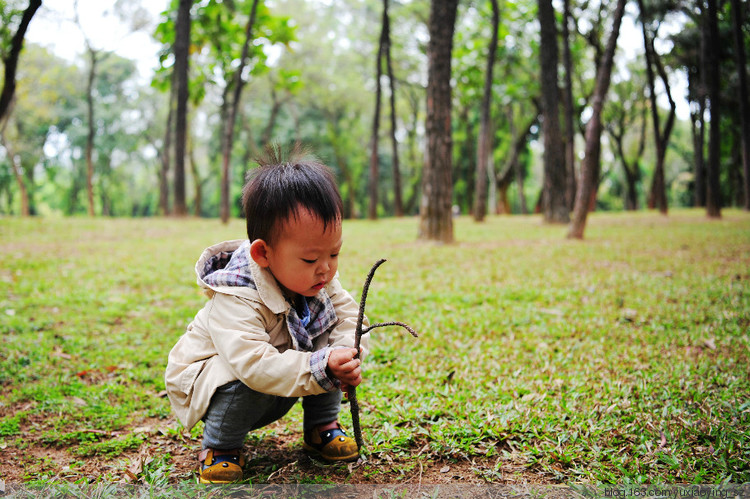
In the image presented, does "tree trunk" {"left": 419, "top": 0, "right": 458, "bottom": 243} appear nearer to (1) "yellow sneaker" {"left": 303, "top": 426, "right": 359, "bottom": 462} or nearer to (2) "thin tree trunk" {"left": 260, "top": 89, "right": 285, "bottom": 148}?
(1) "yellow sneaker" {"left": 303, "top": 426, "right": 359, "bottom": 462}

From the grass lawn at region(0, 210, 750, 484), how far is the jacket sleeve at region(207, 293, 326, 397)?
1.53 ft

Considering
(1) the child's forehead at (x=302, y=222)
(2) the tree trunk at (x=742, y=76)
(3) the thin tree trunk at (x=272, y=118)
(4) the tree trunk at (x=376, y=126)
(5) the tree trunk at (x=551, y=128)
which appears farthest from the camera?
(3) the thin tree trunk at (x=272, y=118)

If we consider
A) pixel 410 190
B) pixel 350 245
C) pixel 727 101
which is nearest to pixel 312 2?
pixel 410 190

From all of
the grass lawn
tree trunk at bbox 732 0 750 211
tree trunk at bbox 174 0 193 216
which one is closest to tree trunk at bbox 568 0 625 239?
the grass lawn

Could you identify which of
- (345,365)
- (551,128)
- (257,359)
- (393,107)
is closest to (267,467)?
(257,359)

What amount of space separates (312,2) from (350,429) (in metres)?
26.7

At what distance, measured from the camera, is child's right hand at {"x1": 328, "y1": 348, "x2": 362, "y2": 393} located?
1.84 metres

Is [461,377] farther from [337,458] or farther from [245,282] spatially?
[245,282]

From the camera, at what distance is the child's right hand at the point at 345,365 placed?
184 centimetres

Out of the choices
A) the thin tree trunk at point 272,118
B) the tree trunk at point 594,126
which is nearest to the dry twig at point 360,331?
the tree trunk at point 594,126

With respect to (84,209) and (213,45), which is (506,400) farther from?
(84,209)

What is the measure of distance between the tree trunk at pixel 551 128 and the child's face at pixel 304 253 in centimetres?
1175

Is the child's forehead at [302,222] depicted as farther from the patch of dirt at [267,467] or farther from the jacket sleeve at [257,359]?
the patch of dirt at [267,467]

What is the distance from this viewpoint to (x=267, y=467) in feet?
7.32
